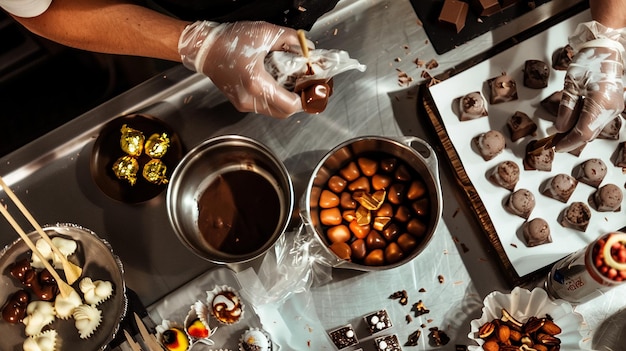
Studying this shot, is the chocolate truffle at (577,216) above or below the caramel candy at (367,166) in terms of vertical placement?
below

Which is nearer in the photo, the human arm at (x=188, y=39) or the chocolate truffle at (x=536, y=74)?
the human arm at (x=188, y=39)

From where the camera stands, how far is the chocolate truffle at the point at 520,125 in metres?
1.48

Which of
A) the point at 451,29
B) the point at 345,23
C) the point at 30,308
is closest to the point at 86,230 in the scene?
the point at 30,308

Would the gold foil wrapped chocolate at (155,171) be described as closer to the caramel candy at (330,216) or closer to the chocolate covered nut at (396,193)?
the caramel candy at (330,216)

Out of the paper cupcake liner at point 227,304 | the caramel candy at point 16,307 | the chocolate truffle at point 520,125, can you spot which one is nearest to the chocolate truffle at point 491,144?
the chocolate truffle at point 520,125

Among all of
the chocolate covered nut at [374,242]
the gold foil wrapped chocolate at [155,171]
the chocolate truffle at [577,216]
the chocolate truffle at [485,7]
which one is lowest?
the chocolate truffle at [577,216]

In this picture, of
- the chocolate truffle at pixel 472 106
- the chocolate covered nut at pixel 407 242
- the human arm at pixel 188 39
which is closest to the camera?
the human arm at pixel 188 39

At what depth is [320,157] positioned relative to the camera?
156 centimetres

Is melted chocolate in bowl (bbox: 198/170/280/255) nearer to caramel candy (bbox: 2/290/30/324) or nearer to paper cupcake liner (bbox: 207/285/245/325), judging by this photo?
paper cupcake liner (bbox: 207/285/245/325)

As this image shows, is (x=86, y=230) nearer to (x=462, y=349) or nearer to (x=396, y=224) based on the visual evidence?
(x=396, y=224)

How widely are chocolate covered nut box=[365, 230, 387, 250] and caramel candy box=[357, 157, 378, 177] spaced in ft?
0.50

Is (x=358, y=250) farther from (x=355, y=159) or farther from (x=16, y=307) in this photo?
(x=16, y=307)

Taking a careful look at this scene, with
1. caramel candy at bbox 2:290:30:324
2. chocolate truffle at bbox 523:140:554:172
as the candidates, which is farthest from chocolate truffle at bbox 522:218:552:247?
caramel candy at bbox 2:290:30:324

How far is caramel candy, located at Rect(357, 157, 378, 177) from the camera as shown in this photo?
143 cm
